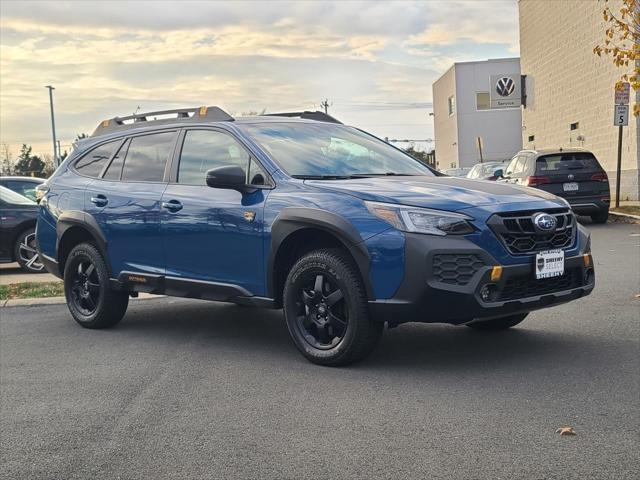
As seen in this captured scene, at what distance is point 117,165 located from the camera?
6973 mm

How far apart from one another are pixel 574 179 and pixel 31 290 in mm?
11242

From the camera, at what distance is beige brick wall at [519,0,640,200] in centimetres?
2195

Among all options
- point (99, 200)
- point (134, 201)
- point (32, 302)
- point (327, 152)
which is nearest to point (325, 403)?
point (327, 152)

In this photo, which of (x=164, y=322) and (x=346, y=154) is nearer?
(x=346, y=154)

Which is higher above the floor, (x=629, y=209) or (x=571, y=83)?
(x=571, y=83)

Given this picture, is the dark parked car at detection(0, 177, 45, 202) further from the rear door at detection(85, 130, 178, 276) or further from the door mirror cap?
the door mirror cap

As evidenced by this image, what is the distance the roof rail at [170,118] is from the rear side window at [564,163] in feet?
35.7

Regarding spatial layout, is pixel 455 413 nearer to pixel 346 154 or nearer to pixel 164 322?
pixel 346 154

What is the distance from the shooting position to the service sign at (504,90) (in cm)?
5253

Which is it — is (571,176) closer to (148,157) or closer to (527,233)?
(148,157)

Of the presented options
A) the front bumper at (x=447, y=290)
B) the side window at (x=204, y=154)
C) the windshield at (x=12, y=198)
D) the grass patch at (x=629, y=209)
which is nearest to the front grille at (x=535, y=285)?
the front bumper at (x=447, y=290)

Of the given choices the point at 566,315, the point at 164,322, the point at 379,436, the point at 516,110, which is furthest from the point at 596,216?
the point at 516,110

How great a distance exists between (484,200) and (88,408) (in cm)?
272

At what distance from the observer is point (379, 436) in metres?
3.83
